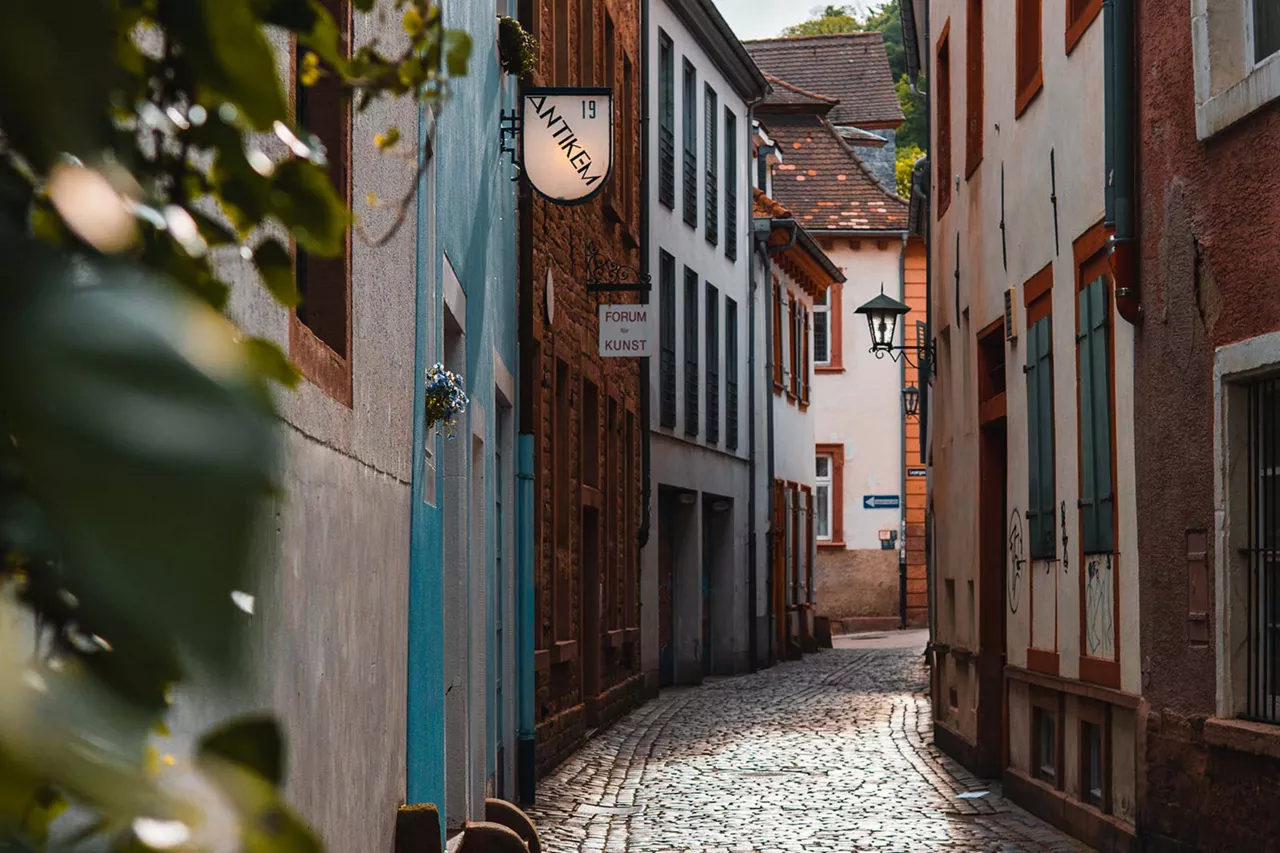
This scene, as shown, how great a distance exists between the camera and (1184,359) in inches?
348

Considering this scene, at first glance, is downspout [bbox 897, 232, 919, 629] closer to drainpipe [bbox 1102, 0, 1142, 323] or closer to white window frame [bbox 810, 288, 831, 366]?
white window frame [bbox 810, 288, 831, 366]

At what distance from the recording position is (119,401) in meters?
0.54

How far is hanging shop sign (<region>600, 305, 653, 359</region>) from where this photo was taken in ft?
53.5

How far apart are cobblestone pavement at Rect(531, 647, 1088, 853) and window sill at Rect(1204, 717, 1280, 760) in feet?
6.64

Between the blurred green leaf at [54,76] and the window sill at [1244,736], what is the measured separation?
7543 millimetres

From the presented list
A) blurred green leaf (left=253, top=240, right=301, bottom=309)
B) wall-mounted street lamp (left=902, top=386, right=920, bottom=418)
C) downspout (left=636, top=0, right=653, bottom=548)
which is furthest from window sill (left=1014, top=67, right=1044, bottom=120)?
blurred green leaf (left=253, top=240, right=301, bottom=309)

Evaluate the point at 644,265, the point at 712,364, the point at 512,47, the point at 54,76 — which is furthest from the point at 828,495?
the point at 54,76

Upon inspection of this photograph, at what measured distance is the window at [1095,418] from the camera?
33.6 feet

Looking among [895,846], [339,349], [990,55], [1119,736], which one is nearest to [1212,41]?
[1119,736]

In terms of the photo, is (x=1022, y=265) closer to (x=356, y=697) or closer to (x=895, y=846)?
(x=895, y=846)

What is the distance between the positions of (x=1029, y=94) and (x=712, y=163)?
49.1 ft

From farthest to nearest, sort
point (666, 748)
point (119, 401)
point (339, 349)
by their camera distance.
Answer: point (666, 748)
point (339, 349)
point (119, 401)

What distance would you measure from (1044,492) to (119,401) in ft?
38.4

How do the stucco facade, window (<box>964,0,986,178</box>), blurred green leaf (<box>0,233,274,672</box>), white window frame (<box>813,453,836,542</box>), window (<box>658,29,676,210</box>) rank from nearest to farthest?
blurred green leaf (<box>0,233,274,672</box>) < the stucco facade < window (<box>964,0,986,178</box>) < window (<box>658,29,676,210</box>) < white window frame (<box>813,453,836,542</box>)
